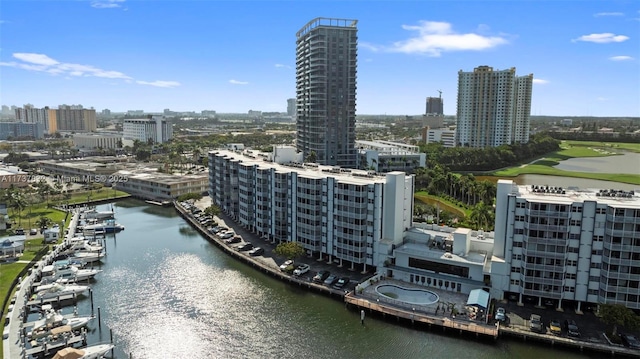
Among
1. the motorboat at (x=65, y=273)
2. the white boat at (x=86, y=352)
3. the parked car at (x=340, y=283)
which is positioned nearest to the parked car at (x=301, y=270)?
the parked car at (x=340, y=283)

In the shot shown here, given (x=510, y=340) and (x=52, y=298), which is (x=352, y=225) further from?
(x=52, y=298)

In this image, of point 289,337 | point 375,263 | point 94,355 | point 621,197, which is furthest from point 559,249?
point 94,355

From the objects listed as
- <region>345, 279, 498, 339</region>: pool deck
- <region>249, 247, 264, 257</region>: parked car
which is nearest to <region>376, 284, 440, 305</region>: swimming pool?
<region>345, 279, 498, 339</region>: pool deck

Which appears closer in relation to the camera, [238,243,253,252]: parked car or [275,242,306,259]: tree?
[275,242,306,259]: tree

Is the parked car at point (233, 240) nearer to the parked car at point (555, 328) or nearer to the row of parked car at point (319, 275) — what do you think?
the row of parked car at point (319, 275)

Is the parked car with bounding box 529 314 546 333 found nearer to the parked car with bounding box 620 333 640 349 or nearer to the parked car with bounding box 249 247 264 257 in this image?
the parked car with bounding box 620 333 640 349

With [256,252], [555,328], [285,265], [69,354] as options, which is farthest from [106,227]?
[555,328]

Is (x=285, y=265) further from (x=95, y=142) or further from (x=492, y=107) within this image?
(x=95, y=142)
